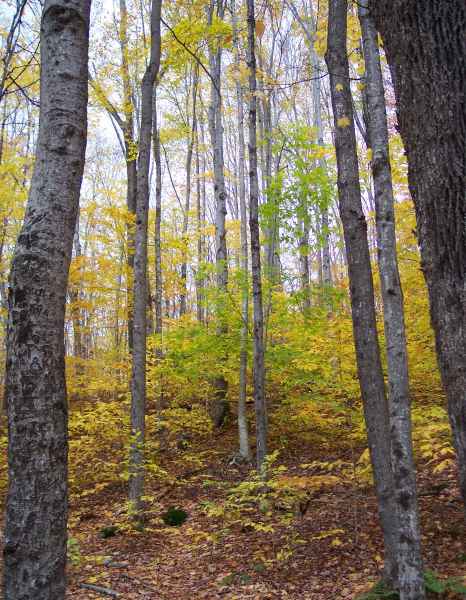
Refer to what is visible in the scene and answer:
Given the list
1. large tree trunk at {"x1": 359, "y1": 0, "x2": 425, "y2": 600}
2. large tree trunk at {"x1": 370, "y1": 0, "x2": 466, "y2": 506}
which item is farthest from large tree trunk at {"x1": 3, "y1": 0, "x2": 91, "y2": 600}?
large tree trunk at {"x1": 359, "y1": 0, "x2": 425, "y2": 600}

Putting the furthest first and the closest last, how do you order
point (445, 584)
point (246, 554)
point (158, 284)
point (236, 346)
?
point (158, 284) → point (236, 346) → point (246, 554) → point (445, 584)

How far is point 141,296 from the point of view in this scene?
703 centimetres

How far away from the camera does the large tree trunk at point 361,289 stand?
4359mm

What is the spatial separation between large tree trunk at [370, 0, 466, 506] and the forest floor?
2.96 metres

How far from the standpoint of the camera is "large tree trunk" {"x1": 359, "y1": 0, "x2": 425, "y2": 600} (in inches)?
142

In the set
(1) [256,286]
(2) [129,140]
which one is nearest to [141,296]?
(1) [256,286]

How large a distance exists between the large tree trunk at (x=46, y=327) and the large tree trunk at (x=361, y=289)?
9.99ft

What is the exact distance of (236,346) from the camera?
28.7 feet

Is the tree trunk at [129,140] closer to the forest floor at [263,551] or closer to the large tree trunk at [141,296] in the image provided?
the large tree trunk at [141,296]

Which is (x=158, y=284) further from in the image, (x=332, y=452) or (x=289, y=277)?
(x=332, y=452)

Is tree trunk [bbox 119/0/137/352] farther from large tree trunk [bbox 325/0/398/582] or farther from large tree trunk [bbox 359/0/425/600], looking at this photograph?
large tree trunk [bbox 359/0/425/600]

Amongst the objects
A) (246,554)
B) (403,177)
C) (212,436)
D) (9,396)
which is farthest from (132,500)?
(403,177)

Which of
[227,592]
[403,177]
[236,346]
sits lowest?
[227,592]

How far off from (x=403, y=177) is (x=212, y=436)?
688cm
